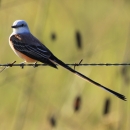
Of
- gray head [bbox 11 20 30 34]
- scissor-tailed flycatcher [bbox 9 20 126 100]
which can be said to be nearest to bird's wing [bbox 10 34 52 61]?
scissor-tailed flycatcher [bbox 9 20 126 100]

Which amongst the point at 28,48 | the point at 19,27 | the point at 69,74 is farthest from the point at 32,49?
the point at 69,74

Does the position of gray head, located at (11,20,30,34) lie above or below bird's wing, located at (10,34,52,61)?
above

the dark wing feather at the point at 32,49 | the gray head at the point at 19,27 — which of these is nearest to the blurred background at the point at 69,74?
the gray head at the point at 19,27

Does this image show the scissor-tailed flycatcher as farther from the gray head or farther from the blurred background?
the blurred background

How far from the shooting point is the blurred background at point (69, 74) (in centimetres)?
640

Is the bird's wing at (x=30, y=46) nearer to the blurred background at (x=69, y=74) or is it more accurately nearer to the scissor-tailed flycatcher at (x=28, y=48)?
the scissor-tailed flycatcher at (x=28, y=48)

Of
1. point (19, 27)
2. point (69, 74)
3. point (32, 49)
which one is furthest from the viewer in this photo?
point (69, 74)

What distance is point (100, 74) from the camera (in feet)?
24.8

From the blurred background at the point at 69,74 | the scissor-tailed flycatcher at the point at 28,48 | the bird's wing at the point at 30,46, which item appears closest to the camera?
the scissor-tailed flycatcher at the point at 28,48

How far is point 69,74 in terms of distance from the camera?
23.6 ft

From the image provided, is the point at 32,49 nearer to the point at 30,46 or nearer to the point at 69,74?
the point at 30,46

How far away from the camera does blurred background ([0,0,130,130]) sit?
640 centimetres

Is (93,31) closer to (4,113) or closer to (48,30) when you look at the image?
(48,30)

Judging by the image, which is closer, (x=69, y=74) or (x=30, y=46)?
(x=30, y=46)
